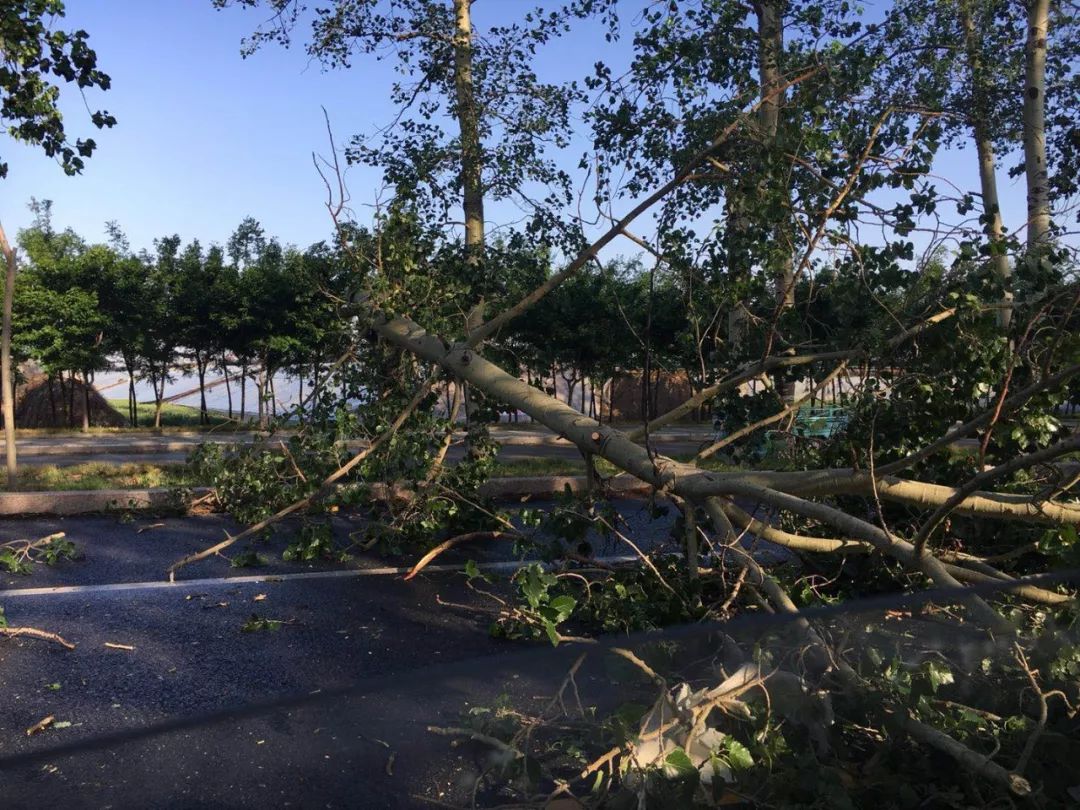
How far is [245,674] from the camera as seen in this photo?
14.3ft

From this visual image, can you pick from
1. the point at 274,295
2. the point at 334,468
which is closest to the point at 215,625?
the point at 334,468

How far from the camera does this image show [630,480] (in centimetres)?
920

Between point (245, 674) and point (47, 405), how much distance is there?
22618mm

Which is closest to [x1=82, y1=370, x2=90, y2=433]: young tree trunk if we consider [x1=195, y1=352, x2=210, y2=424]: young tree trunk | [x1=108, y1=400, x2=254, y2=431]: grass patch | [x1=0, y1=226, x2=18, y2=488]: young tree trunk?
[x1=108, y1=400, x2=254, y2=431]: grass patch

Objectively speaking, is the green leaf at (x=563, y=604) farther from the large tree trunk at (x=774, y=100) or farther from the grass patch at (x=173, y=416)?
the grass patch at (x=173, y=416)

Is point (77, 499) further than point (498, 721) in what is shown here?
Yes

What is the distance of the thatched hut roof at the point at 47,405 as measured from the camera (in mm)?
23266

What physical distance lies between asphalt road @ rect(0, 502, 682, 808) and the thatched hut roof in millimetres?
17006

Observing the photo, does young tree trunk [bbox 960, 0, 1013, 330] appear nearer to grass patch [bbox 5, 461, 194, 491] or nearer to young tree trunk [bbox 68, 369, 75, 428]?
grass patch [bbox 5, 461, 194, 491]

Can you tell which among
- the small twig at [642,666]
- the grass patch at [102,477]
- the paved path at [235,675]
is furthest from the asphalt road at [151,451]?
the small twig at [642,666]

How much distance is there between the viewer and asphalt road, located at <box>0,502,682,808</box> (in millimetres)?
1148

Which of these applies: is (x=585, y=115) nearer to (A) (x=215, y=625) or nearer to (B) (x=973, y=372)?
(B) (x=973, y=372)

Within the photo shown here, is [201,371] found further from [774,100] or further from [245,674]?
[245,674]

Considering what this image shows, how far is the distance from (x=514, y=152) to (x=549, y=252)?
2.47 meters
